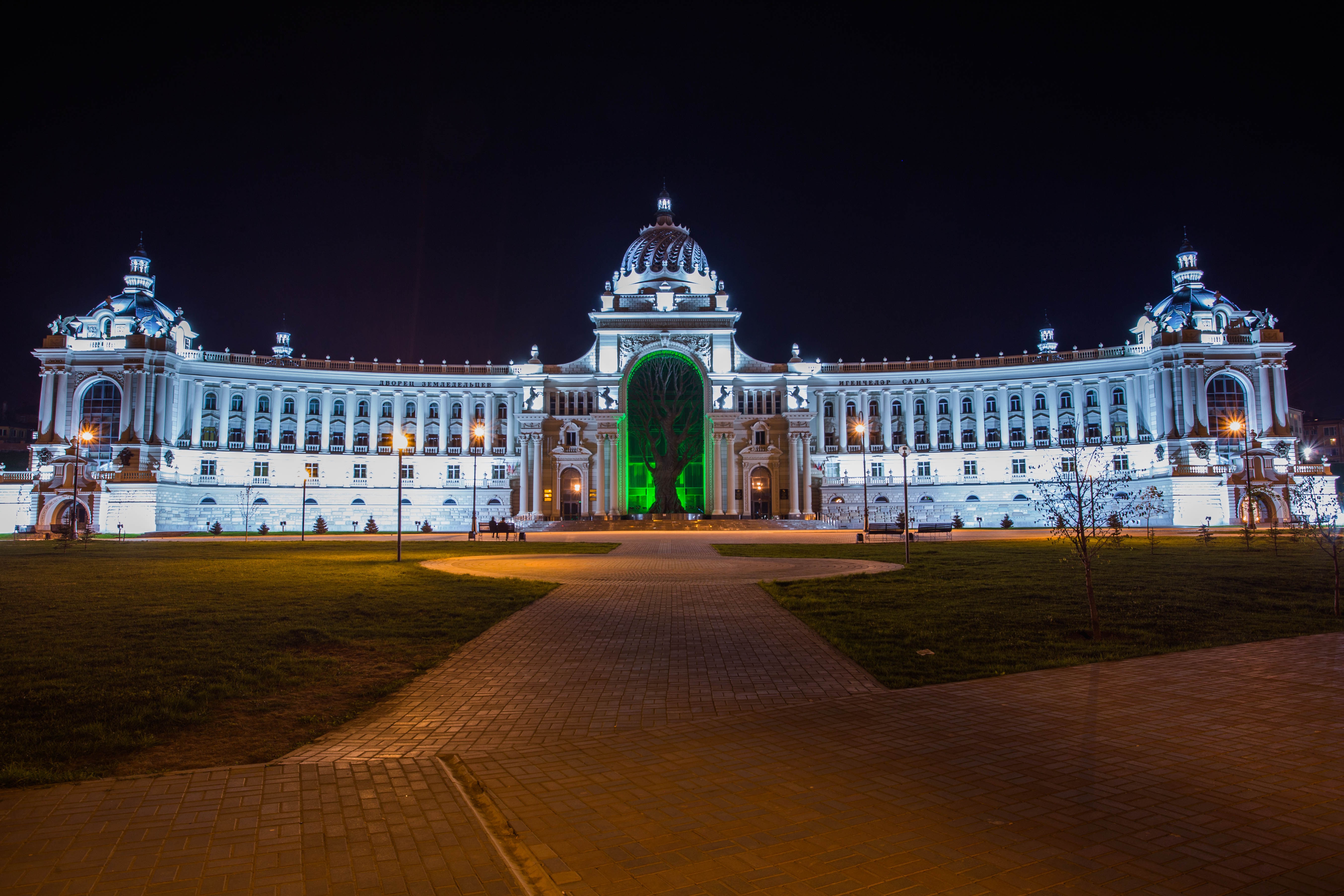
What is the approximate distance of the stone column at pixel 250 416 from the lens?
266 feet

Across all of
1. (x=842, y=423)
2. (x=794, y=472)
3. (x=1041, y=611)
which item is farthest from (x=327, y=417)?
(x=1041, y=611)

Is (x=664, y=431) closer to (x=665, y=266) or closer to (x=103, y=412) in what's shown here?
(x=665, y=266)

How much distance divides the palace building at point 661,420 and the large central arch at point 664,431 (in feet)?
0.72

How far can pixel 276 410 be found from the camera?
8275 cm

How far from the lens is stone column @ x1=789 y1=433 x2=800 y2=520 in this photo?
79.3 meters

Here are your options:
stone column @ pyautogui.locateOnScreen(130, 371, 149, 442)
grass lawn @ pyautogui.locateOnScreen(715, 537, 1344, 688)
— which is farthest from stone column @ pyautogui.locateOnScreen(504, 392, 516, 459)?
grass lawn @ pyautogui.locateOnScreen(715, 537, 1344, 688)

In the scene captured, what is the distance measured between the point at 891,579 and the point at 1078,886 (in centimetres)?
1755

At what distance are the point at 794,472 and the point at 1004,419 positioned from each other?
24.7 metres

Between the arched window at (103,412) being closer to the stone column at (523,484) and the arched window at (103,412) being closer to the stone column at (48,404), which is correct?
the stone column at (48,404)

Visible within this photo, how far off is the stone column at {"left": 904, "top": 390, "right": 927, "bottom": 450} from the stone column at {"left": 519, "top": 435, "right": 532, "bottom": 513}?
40868mm

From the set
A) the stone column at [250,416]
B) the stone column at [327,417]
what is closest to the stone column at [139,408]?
the stone column at [250,416]

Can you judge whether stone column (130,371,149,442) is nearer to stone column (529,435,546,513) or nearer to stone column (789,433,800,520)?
stone column (529,435,546,513)

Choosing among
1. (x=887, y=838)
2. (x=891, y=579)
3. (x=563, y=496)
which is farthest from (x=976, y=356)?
(x=887, y=838)

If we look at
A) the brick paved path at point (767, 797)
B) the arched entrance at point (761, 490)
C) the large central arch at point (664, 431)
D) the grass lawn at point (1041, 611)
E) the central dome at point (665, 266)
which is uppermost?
the central dome at point (665, 266)
